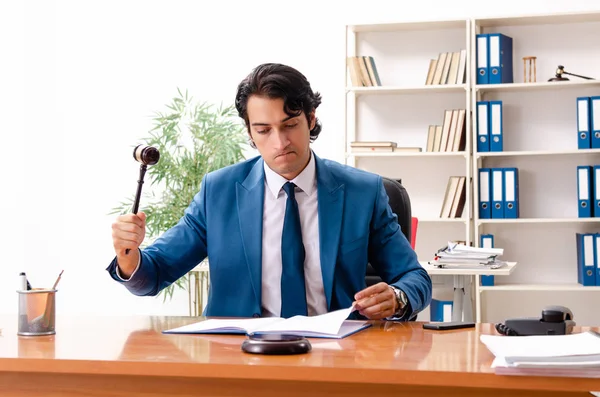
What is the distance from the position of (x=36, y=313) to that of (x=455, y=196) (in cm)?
348

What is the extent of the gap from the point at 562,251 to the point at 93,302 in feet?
10.0

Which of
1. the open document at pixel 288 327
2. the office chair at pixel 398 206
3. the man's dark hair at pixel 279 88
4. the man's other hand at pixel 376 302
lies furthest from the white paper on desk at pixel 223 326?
the office chair at pixel 398 206

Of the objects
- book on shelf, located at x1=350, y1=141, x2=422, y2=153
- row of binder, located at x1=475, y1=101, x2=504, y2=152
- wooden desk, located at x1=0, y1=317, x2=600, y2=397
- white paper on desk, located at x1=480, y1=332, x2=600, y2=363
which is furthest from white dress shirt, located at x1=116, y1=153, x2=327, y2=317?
row of binder, located at x1=475, y1=101, x2=504, y2=152

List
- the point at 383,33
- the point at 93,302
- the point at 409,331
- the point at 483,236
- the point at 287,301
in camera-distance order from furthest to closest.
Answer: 1. the point at 93,302
2. the point at 383,33
3. the point at 483,236
4. the point at 287,301
5. the point at 409,331

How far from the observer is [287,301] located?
1.91m

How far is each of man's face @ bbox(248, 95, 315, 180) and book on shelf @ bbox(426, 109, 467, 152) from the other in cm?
287

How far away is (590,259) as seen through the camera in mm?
4602

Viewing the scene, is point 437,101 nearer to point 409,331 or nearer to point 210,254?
point 210,254

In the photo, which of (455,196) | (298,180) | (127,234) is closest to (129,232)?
(127,234)

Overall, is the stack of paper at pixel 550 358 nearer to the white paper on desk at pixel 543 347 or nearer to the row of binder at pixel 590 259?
the white paper on desk at pixel 543 347

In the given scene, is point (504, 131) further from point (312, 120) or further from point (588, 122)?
point (312, 120)

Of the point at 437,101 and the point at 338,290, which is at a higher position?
the point at 437,101

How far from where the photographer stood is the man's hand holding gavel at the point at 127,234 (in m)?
1.68

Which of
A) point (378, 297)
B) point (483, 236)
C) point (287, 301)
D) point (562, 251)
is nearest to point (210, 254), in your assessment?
point (287, 301)
